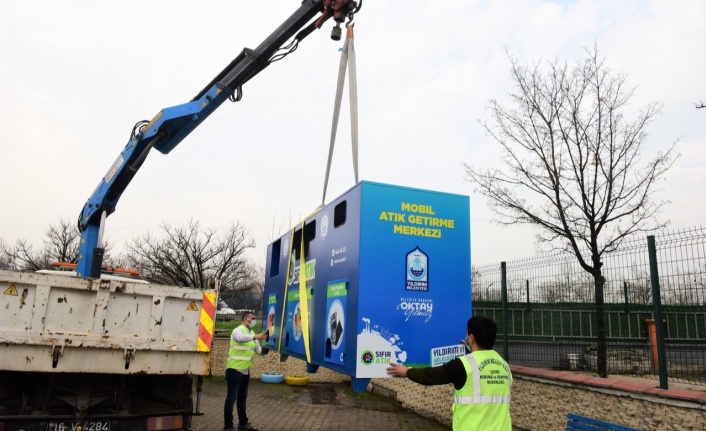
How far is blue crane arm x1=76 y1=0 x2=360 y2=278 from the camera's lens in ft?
27.0

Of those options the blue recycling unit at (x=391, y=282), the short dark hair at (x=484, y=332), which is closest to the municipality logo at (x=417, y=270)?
the blue recycling unit at (x=391, y=282)

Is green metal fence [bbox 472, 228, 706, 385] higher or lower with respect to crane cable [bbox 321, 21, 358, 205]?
lower

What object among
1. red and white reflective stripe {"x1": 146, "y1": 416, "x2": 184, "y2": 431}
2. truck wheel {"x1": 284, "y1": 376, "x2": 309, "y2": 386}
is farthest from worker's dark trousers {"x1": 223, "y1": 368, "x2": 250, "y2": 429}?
truck wheel {"x1": 284, "y1": 376, "x2": 309, "y2": 386}

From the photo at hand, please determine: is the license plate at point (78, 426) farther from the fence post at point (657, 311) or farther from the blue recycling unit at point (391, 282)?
the fence post at point (657, 311)

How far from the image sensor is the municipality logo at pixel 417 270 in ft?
14.0

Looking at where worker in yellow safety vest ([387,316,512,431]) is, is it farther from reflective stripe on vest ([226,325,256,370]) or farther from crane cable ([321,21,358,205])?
reflective stripe on vest ([226,325,256,370])

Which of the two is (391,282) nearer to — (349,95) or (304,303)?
(304,303)

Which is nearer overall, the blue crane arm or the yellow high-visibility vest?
the yellow high-visibility vest

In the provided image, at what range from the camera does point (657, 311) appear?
5.49 meters

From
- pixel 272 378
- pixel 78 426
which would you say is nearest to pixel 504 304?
pixel 78 426

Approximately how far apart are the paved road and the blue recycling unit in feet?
14.3

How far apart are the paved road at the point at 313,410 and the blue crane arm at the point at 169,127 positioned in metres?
3.88

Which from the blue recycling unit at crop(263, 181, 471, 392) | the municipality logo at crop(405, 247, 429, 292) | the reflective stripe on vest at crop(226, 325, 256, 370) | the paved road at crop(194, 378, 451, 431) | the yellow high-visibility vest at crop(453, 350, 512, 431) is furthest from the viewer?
the paved road at crop(194, 378, 451, 431)

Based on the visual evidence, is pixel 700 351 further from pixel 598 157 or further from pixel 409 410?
pixel 409 410
